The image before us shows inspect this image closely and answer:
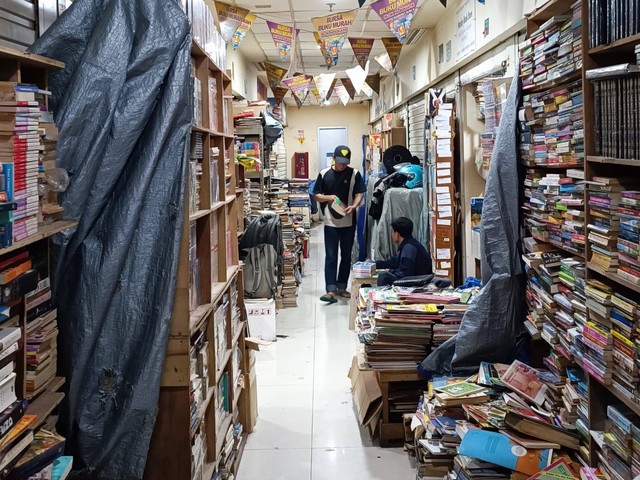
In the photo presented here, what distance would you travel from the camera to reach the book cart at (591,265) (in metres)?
2.29

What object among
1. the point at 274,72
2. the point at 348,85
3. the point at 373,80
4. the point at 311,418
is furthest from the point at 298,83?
the point at 311,418

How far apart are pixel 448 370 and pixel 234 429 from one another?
1.27 meters

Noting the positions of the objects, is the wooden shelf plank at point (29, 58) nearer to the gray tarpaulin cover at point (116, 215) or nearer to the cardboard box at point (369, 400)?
the gray tarpaulin cover at point (116, 215)

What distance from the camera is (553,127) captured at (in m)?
2.98

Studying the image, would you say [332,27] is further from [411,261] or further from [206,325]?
[206,325]

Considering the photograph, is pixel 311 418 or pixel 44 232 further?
pixel 311 418

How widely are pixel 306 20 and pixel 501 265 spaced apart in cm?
502

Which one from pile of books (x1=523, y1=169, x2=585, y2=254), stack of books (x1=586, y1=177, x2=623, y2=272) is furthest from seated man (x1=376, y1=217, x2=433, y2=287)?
stack of books (x1=586, y1=177, x2=623, y2=272)

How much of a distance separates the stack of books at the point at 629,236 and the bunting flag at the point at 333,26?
437cm

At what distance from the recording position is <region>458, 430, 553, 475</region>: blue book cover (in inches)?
104

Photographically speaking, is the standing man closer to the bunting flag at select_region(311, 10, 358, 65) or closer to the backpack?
the backpack

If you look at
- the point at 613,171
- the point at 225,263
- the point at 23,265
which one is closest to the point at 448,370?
the point at 225,263

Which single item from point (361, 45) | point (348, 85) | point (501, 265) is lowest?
point (501, 265)

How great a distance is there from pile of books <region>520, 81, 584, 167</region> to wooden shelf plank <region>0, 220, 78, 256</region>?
1981 mm
